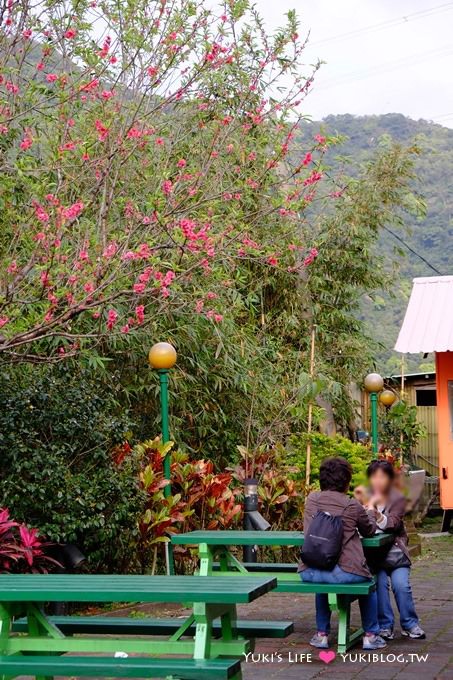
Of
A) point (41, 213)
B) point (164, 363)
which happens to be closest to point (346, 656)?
point (41, 213)

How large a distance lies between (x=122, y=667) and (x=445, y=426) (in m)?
10.6

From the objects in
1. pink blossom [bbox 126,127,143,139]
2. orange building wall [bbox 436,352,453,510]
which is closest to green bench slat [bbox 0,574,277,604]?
pink blossom [bbox 126,127,143,139]

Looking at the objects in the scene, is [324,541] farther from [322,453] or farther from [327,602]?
[322,453]

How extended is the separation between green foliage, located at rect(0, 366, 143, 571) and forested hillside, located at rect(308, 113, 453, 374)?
14.7 metres

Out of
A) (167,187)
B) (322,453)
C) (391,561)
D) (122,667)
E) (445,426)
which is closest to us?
(122,667)

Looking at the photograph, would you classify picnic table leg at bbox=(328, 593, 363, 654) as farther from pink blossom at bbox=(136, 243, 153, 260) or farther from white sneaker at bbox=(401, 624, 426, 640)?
pink blossom at bbox=(136, 243, 153, 260)

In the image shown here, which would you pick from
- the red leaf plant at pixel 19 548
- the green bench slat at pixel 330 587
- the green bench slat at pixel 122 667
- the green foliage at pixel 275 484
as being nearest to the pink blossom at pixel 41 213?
the red leaf plant at pixel 19 548

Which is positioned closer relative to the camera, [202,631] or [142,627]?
[202,631]

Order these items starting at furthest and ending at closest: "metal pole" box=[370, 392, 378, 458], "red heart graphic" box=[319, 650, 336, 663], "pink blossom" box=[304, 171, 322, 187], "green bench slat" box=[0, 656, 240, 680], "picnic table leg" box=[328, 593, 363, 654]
→ "metal pole" box=[370, 392, 378, 458], "pink blossom" box=[304, 171, 322, 187], "picnic table leg" box=[328, 593, 363, 654], "red heart graphic" box=[319, 650, 336, 663], "green bench slat" box=[0, 656, 240, 680]

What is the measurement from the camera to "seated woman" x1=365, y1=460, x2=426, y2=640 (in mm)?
7141

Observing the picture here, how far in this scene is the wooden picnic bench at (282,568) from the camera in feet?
22.4

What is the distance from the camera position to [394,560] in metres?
7.27

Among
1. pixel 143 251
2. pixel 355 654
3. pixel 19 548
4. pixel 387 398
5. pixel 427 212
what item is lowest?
pixel 355 654

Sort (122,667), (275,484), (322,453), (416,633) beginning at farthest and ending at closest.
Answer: (322,453)
(275,484)
(416,633)
(122,667)
